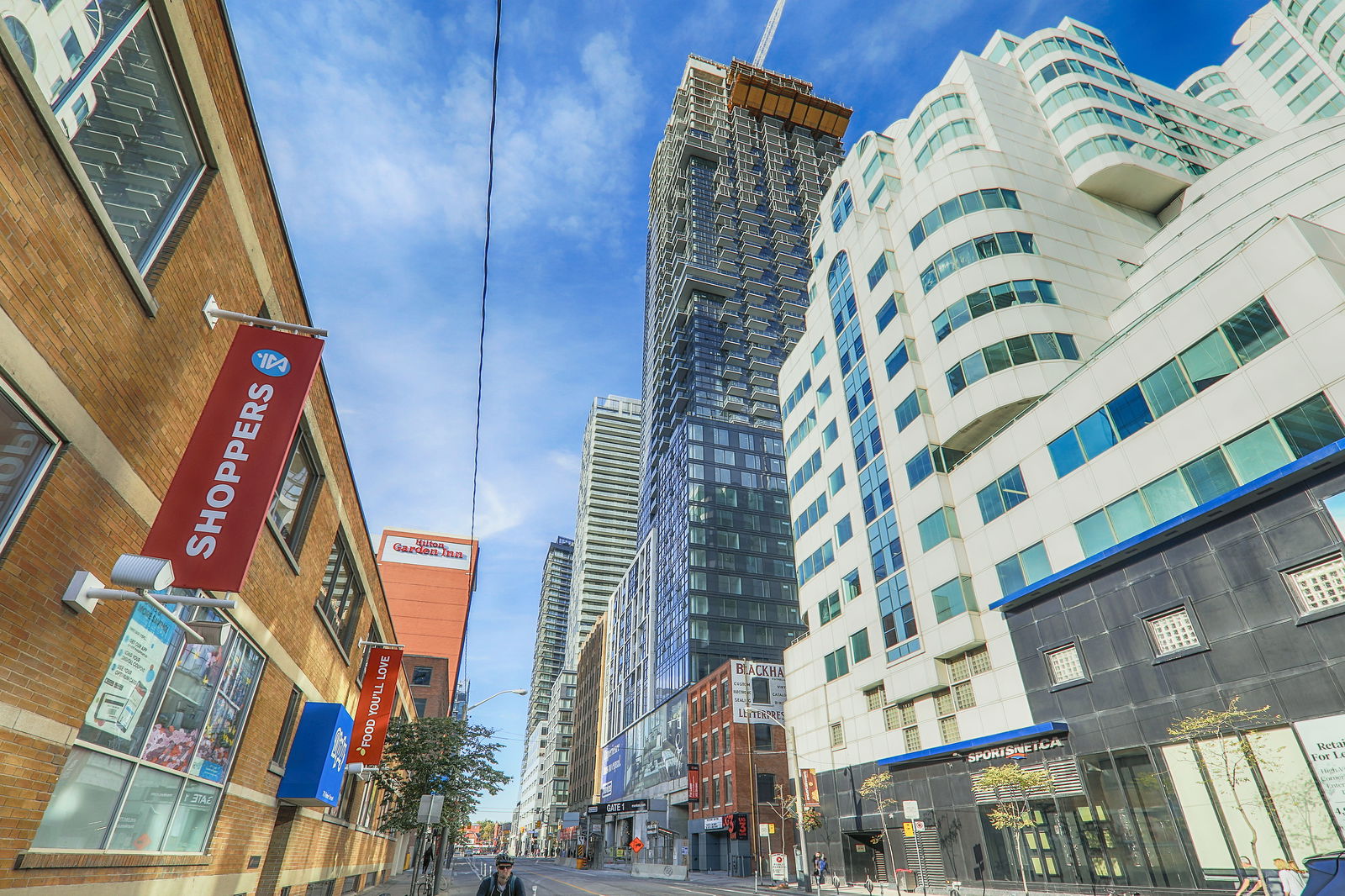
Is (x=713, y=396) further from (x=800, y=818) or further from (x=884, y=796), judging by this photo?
(x=884, y=796)

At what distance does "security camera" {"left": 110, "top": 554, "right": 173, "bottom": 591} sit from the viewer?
6031 millimetres

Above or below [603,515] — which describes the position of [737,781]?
below

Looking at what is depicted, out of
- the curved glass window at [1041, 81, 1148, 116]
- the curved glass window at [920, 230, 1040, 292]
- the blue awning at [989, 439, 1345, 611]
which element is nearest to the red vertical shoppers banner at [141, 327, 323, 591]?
the blue awning at [989, 439, 1345, 611]

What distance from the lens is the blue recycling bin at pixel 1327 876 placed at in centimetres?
698

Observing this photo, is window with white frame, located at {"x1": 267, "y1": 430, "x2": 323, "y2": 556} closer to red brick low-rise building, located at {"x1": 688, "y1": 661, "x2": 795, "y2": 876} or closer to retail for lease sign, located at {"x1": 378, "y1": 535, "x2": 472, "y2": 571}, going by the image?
red brick low-rise building, located at {"x1": 688, "y1": 661, "x2": 795, "y2": 876}

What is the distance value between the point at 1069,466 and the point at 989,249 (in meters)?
12.6

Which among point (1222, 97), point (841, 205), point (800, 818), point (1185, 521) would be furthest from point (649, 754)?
point (1222, 97)

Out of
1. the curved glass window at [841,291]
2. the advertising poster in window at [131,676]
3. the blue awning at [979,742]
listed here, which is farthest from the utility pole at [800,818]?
the advertising poster in window at [131,676]

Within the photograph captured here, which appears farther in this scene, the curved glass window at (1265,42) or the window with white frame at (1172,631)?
the curved glass window at (1265,42)

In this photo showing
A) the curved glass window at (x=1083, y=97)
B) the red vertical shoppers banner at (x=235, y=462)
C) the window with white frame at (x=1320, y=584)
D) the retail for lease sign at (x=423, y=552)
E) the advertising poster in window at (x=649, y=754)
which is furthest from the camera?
the retail for lease sign at (x=423, y=552)

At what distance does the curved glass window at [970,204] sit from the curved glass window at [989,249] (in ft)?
5.84

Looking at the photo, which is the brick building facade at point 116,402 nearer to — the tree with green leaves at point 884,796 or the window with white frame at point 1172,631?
the window with white frame at point 1172,631

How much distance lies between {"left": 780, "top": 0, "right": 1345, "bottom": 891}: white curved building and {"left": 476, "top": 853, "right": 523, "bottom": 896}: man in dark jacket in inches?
709

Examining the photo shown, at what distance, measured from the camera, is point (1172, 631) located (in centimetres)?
1847
